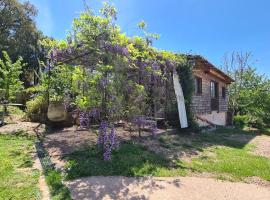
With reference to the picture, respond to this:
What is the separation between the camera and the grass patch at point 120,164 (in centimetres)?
615

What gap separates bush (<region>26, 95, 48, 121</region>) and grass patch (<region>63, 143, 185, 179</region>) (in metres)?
5.03

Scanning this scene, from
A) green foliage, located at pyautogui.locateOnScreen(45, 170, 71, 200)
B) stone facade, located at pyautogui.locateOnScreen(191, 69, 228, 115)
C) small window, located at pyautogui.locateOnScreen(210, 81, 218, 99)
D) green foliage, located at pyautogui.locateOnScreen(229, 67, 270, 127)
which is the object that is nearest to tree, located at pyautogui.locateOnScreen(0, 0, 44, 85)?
small window, located at pyautogui.locateOnScreen(210, 81, 218, 99)

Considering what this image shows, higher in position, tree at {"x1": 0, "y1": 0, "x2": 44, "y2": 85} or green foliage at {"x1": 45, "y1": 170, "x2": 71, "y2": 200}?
tree at {"x1": 0, "y1": 0, "x2": 44, "y2": 85}

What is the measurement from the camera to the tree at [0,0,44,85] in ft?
91.8

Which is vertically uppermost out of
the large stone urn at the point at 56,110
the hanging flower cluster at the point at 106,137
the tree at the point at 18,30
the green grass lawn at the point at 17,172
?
the tree at the point at 18,30

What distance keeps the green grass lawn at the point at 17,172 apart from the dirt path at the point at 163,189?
2.25 ft

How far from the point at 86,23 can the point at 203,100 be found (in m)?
12.0

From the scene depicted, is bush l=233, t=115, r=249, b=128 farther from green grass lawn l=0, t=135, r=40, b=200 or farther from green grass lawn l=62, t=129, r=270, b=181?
green grass lawn l=0, t=135, r=40, b=200

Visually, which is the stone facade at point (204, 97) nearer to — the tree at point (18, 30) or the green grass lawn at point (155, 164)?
the green grass lawn at point (155, 164)

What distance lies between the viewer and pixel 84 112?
717cm

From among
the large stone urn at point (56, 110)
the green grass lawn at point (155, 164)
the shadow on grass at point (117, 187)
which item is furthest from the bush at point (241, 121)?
the shadow on grass at point (117, 187)

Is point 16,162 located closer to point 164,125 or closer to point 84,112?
point 84,112

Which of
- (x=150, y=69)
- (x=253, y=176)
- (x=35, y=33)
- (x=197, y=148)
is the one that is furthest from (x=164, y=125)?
(x=35, y=33)

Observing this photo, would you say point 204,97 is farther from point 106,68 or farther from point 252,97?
point 106,68
